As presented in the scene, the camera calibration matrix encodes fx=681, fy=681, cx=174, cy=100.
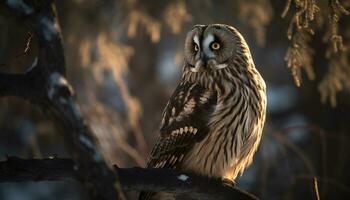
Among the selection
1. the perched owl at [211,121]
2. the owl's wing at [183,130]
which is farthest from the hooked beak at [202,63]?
the owl's wing at [183,130]

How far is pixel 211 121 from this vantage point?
4.69 m

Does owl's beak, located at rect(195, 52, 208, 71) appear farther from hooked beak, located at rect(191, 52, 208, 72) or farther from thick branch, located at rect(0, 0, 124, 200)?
thick branch, located at rect(0, 0, 124, 200)

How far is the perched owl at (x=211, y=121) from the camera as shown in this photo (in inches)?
185

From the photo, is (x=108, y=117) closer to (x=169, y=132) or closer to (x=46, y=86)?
(x=169, y=132)

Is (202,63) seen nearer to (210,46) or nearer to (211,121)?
(210,46)

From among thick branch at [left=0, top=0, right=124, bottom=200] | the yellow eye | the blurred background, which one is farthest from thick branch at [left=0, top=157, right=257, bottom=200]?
the yellow eye

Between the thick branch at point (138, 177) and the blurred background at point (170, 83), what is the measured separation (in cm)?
77

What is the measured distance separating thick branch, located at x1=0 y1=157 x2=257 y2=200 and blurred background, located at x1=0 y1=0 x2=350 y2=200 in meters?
0.77

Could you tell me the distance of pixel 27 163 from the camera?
3283mm

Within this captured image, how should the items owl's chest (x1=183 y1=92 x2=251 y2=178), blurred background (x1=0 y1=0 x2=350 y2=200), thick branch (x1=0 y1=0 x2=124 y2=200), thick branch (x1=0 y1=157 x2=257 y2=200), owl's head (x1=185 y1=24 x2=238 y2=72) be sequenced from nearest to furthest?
thick branch (x1=0 y1=0 x2=124 y2=200) < thick branch (x1=0 y1=157 x2=257 y2=200) < owl's chest (x1=183 y1=92 x2=251 y2=178) < owl's head (x1=185 y1=24 x2=238 y2=72) < blurred background (x1=0 y1=0 x2=350 y2=200)

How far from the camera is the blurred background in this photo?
5492 millimetres

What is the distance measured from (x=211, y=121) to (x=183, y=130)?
0.21 m

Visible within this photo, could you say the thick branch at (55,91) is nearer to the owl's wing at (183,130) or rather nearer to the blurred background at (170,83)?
the blurred background at (170,83)

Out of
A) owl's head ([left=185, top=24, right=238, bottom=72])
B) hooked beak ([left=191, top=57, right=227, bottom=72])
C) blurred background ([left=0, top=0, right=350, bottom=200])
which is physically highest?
owl's head ([left=185, top=24, right=238, bottom=72])
